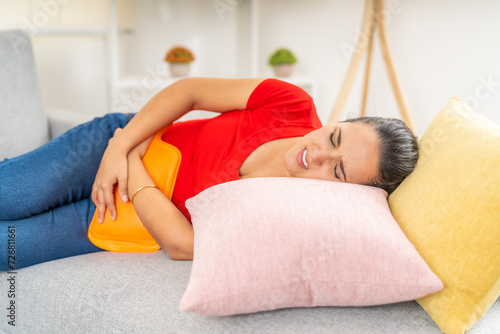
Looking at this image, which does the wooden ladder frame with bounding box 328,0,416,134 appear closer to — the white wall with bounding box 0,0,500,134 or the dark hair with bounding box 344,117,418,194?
the white wall with bounding box 0,0,500,134

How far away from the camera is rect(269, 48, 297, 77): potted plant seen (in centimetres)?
305

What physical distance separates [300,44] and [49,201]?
2591mm

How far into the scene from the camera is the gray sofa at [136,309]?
865 millimetres

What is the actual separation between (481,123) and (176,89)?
839 mm

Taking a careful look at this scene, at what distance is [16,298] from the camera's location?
3.68ft

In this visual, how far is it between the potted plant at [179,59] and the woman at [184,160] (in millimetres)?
1541

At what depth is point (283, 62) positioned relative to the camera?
306cm

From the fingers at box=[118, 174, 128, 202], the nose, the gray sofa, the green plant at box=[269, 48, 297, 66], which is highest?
the green plant at box=[269, 48, 297, 66]

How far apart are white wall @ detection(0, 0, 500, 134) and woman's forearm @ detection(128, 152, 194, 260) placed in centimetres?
193

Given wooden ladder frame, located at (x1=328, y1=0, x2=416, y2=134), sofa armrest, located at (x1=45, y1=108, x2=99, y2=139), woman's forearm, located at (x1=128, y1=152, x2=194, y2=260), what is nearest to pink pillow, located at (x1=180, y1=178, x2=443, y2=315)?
woman's forearm, located at (x1=128, y1=152, x2=194, y2=260)

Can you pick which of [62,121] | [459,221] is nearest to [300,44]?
[62,121]

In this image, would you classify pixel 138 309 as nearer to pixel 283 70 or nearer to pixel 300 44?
pixel 283 70

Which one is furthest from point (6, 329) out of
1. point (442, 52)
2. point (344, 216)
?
point (442, 52)

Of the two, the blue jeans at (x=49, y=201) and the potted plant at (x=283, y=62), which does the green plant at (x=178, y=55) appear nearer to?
the potted plant at (x=283, y=62)
